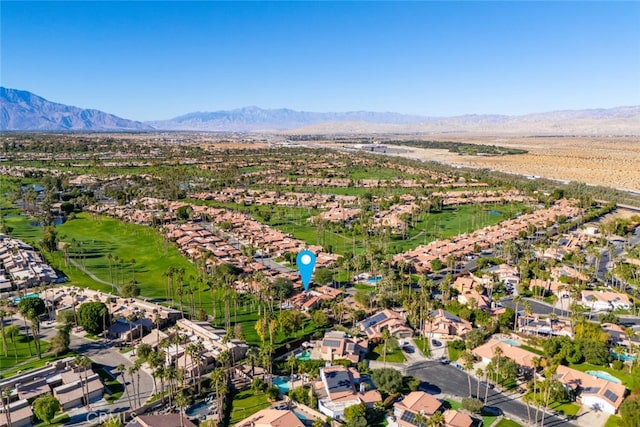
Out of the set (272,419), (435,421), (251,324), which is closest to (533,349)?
(435,421)

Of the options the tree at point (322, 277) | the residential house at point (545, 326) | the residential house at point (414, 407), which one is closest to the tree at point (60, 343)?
the tree at point (322, 277)

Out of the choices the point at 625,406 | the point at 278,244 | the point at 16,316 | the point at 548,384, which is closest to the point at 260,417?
the point at 548,384

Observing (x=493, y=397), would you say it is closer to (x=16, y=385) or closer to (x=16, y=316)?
(x=16, y=385)

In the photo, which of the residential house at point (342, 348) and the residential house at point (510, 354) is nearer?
the residential house at point (510, 354)

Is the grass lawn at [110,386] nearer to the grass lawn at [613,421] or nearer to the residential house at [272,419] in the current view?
the residential house at [272,419]

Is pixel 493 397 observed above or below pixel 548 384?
below

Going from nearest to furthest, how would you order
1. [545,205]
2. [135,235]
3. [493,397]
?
[493,397] → [135,235] → [545,205]
